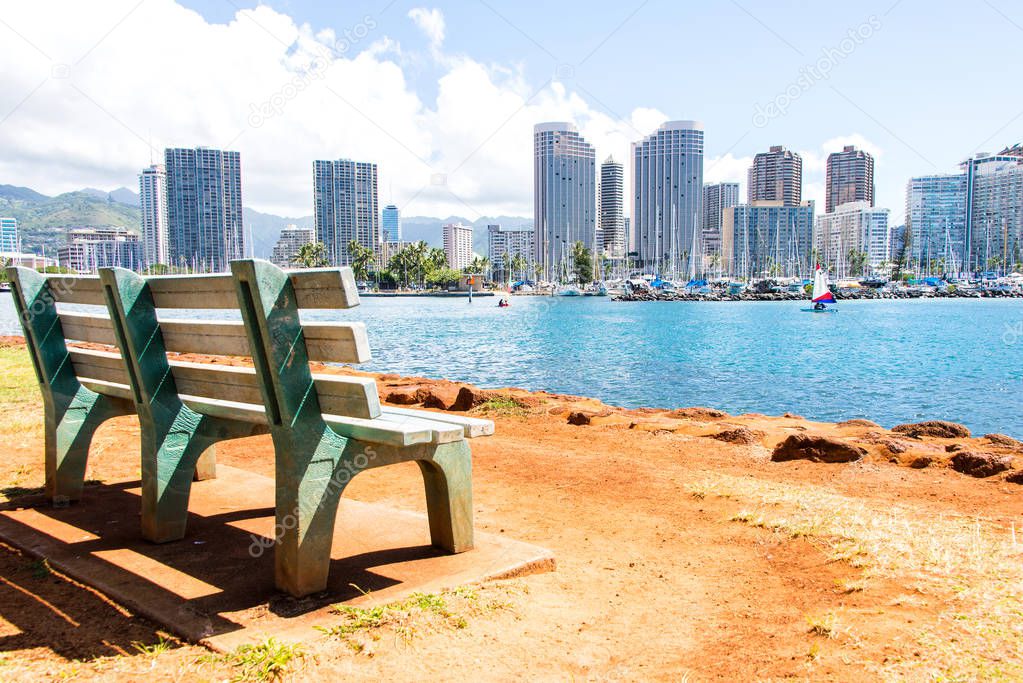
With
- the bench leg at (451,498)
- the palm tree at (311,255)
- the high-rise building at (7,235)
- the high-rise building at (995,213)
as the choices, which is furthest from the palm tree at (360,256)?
the bench leg at (451,498)

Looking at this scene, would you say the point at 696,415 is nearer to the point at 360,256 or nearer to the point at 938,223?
the point at 360,256

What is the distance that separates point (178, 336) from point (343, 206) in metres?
166

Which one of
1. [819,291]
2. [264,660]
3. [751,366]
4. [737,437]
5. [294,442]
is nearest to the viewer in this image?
[264,660]

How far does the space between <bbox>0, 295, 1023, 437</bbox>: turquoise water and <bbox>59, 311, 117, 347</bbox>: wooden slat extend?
17.8 metres

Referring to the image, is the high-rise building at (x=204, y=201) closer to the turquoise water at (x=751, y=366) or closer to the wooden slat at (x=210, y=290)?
the turquoise water at (x=751, y=366)

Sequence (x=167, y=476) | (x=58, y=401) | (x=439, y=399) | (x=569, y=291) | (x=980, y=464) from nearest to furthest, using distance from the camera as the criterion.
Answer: (x=167, y=476), (x=58, y=401), (x=980, y=464), (x=439, y=399), (x=569, y=291)

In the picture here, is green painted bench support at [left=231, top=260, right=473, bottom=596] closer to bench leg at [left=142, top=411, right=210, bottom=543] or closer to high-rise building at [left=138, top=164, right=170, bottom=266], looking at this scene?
bench leg at [left=142, top=411, right=210, bottom=543]

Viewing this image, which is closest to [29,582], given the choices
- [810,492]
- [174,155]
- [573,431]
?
[810,492]

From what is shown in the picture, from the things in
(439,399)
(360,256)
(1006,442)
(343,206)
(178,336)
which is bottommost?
(1006,442)

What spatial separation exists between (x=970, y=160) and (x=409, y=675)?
8622 inches

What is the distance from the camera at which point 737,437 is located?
8.14 metres

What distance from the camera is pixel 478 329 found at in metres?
61.6

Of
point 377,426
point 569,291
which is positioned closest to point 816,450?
point 377,426

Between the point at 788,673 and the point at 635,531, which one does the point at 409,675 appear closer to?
the point at 788,673
